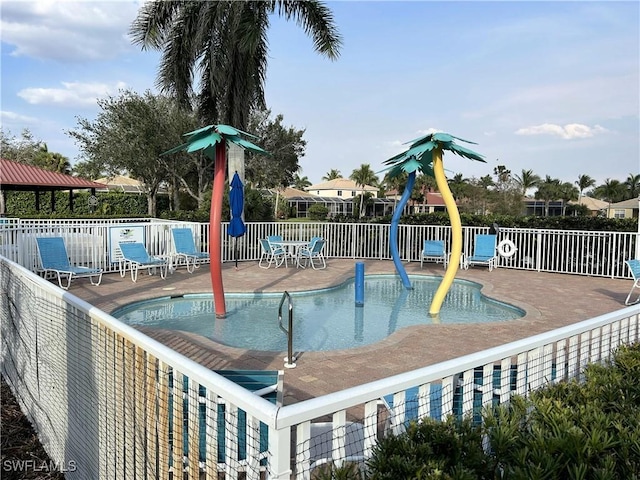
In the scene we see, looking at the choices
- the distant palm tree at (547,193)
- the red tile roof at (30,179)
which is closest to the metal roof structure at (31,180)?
the red tile roof at (30,179)

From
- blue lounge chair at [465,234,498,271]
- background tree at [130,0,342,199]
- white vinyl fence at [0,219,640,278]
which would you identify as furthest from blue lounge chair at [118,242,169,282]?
blue lounge chair at [465,234,498,271]

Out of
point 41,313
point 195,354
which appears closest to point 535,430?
point 41,313

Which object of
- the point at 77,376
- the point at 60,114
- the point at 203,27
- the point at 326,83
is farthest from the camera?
the point at 60,114

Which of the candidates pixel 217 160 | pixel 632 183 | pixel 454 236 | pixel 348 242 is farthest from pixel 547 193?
pixel 217 160

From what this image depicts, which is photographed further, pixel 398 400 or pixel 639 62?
pixel 639 62

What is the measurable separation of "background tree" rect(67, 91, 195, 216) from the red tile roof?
5.43 m

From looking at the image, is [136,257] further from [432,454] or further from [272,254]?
[432,454]

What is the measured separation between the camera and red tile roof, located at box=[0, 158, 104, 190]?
19.5 m

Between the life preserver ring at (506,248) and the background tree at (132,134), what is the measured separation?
1781 cm

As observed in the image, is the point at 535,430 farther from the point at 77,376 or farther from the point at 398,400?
the point at 77,376

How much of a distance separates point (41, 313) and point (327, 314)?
5.55 meters

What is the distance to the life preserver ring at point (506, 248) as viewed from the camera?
13.8 meters

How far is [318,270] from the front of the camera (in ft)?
43.5

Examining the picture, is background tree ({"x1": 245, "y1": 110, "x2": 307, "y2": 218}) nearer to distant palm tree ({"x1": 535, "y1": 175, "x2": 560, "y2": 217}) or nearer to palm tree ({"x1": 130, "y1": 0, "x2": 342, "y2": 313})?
palm tree ({"x1": 130, "y1": 0, "x2": 342, "y2": 313})
